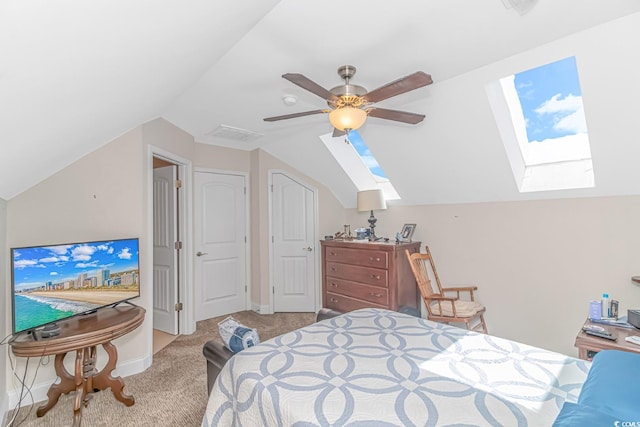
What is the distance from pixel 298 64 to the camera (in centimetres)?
224

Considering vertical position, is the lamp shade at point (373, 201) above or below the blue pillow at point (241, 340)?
above

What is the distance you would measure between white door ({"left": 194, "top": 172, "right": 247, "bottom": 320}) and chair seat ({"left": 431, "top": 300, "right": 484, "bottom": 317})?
2718 millimetres

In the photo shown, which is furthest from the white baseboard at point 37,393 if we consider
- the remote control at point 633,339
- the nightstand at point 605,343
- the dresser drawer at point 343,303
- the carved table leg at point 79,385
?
the remote control at point 633,339

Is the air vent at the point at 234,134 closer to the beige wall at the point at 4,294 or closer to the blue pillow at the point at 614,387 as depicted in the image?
the beige wall at the point at 4,294

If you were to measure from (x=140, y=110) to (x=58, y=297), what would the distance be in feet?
4.73

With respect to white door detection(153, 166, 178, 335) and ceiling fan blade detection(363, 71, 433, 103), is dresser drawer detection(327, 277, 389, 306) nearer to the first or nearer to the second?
white door detection(153, 166, 178, 335)

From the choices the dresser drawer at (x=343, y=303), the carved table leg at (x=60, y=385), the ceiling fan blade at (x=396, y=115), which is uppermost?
the ceiling fan blade at (x=396, y=115)

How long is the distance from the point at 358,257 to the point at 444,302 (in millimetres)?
1022

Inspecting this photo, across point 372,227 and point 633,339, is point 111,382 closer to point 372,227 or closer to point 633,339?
point 372,227

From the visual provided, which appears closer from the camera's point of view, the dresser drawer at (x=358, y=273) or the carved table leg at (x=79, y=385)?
the carved table leg at (x=79, y=385)

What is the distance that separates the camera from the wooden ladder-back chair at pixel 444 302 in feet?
9.53

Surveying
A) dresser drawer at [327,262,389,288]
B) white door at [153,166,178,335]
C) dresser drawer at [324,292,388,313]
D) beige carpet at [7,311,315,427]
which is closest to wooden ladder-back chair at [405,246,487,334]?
dresser drawer at [327,262,389,288]

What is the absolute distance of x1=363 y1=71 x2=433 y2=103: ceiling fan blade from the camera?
1607 mm

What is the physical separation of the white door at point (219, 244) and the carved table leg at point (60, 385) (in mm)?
1829
